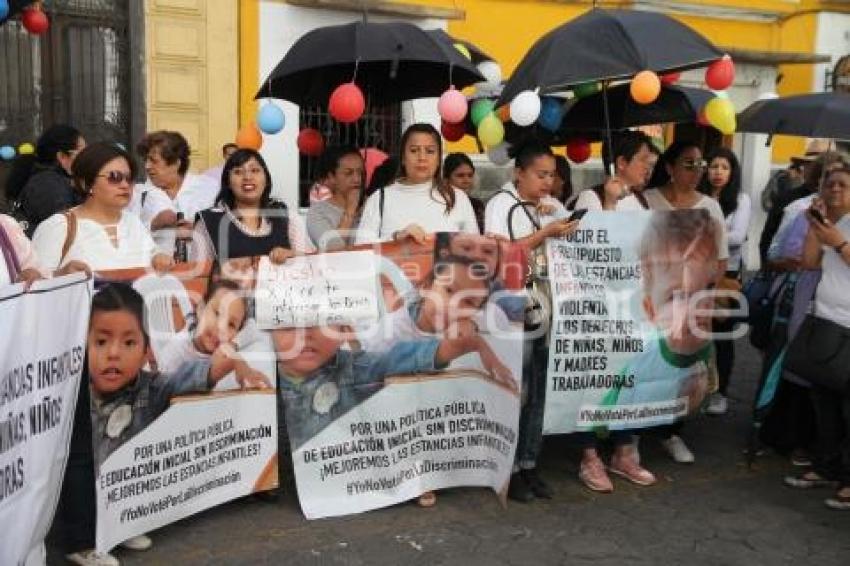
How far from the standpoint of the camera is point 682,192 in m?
5.05

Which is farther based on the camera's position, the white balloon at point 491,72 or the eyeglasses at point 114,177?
the white balloon at point 491,72

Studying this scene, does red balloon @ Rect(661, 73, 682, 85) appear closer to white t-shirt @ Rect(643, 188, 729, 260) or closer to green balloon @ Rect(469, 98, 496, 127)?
white t-shirt @ Rect(643, 188, 729, 260)

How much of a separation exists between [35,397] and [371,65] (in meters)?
3.24

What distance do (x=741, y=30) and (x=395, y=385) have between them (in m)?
10.5

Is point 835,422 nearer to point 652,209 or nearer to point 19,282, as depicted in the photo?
point 652,209

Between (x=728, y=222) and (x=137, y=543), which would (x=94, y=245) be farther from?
(x=728, y=222)

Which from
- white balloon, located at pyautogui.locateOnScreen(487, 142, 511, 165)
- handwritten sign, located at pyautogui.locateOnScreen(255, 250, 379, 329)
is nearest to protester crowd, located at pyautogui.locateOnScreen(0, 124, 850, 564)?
handwritten sign, located at pyautogui.locateOnScreen(255, 250, 379, 329)

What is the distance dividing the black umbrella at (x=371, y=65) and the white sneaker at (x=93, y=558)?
104 inches

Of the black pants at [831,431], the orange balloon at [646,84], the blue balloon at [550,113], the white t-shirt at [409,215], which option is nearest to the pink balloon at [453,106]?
the white t-shirt at [409,215]

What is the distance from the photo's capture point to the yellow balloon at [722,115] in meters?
5.00

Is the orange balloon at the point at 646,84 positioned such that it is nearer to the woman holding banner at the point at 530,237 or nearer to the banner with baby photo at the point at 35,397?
the woman holding banner at the point at 530,237

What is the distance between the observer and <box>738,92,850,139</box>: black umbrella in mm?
4508

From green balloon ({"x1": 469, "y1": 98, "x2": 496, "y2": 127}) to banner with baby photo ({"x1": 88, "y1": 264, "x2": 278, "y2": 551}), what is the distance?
2.00 metres

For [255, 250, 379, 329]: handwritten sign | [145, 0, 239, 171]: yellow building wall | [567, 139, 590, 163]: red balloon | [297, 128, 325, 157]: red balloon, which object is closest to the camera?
[255, 250, 379, 329]: handwritten sign
